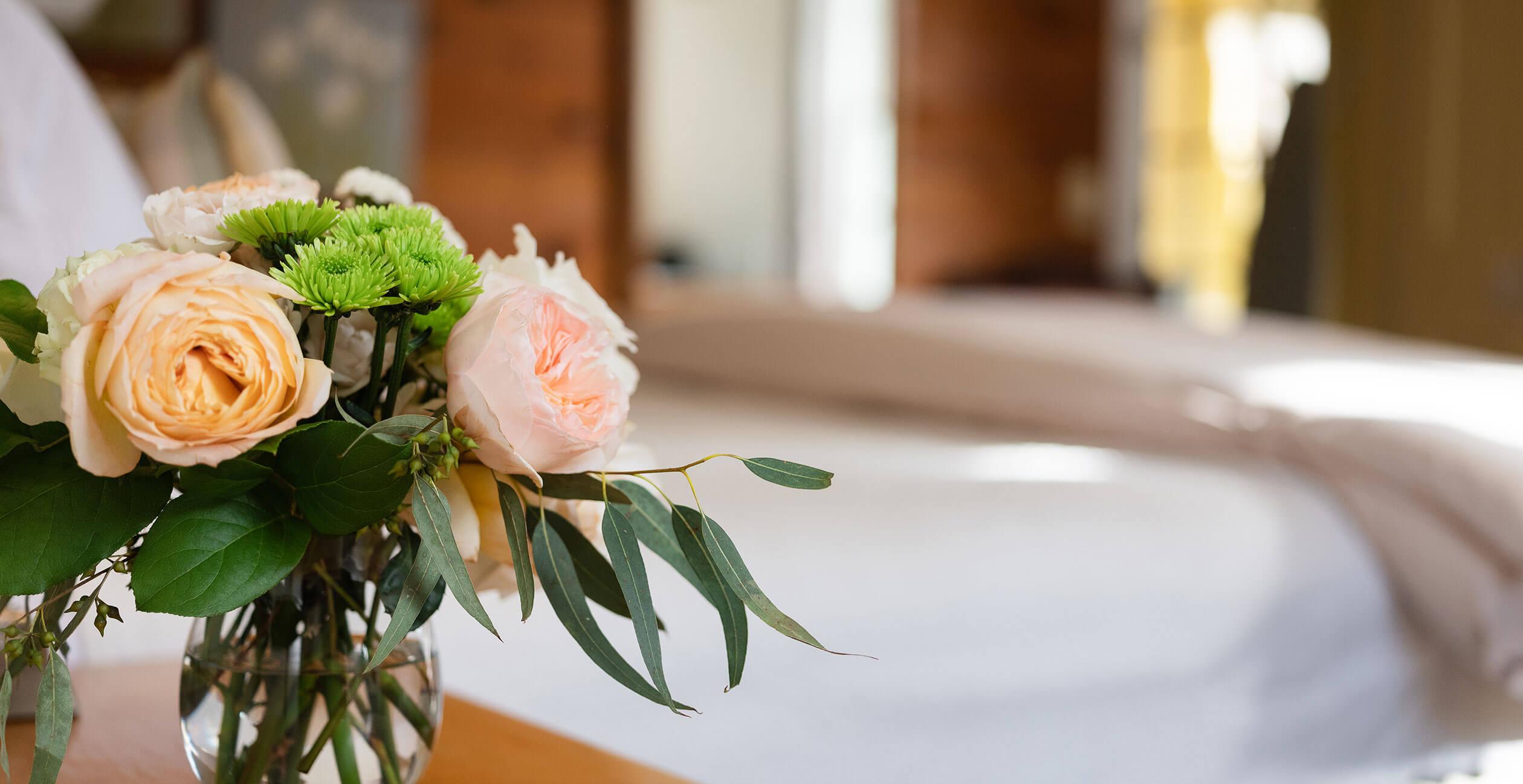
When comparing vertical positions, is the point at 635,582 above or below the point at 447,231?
below

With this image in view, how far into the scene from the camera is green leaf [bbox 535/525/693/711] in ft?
1.40

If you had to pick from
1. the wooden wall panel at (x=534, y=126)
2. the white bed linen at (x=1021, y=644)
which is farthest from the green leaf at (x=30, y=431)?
the wooden wall panel at (x=534, y=126)

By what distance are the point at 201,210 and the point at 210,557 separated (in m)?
0.13

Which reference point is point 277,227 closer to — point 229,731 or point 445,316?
point 445,316

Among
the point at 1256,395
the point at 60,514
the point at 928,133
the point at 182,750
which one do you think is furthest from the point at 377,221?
the point at 928,133

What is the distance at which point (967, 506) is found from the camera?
3.28ft

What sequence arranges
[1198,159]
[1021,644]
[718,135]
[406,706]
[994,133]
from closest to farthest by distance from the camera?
[406,706] < [1021,644] < [718,135] < [1198,159] < [994,133]

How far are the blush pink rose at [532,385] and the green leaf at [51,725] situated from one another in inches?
5.7

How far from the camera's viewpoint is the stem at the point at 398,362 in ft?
1.28

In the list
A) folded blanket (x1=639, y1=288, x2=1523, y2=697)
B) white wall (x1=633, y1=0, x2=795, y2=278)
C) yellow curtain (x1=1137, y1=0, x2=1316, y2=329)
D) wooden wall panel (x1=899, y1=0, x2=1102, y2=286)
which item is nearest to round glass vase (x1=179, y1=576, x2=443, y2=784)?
folded blanket (x1=639, y1=288, x2=1523, y2=697)

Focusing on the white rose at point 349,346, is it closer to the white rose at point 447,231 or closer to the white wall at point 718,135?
the white rose at point 447,231

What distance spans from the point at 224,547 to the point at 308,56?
2501 mm

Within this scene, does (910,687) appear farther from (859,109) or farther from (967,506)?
(859,109)

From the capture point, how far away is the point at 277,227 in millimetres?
396
